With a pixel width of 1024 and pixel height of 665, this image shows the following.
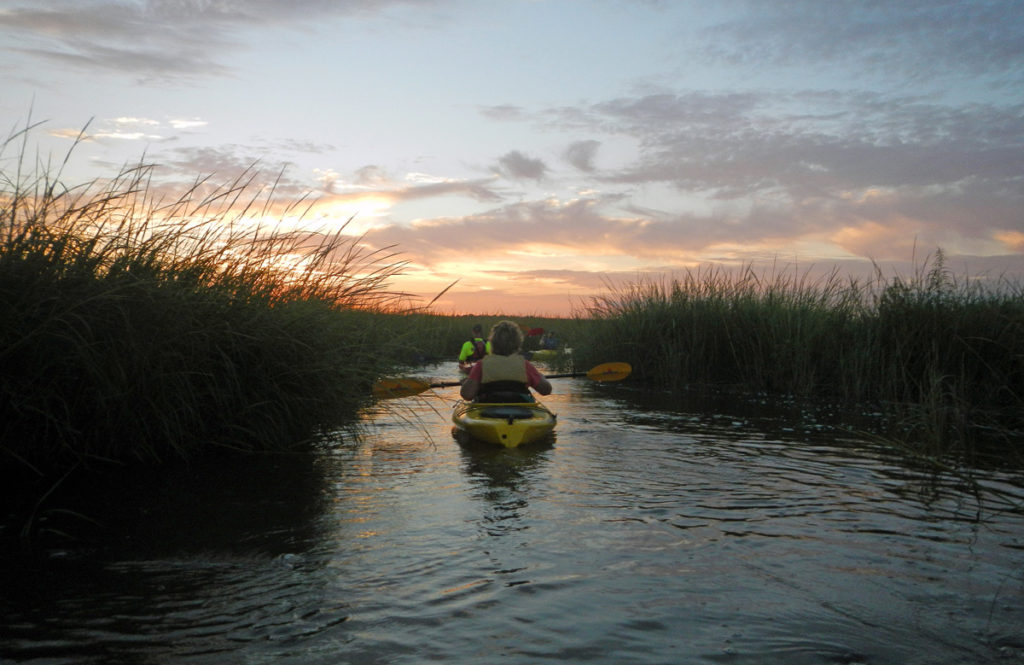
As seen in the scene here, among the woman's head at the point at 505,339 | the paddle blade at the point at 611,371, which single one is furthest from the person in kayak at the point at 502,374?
the paddle blade at the point at 611,371

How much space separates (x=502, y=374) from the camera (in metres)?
8.72

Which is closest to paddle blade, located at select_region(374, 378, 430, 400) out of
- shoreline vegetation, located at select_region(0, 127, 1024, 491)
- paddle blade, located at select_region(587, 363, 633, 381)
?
shoreline vegetation, located at select_region(0, 127, 1024, 491)

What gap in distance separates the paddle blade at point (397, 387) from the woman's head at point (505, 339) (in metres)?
1.13

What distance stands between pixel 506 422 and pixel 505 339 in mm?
1110

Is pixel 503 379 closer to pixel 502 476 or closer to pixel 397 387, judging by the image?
pixel 397 387

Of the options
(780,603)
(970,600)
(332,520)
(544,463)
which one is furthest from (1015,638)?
(544,463)

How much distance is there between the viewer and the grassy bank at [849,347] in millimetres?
10031

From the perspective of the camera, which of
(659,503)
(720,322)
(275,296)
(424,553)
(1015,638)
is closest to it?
(1015,638)

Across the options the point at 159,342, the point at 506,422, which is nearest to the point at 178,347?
the point at 159,342

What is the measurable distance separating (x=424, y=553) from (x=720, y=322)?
36.7ft

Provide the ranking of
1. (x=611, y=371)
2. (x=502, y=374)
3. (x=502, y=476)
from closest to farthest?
1. (x=502, y=476)
2. (x=502, y=374)
3. (x=611, y=371)

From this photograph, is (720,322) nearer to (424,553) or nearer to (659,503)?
(659,503)

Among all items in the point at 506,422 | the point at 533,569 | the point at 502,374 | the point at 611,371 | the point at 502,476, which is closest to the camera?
the point at 533,569

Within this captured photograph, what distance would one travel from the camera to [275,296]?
720cm
